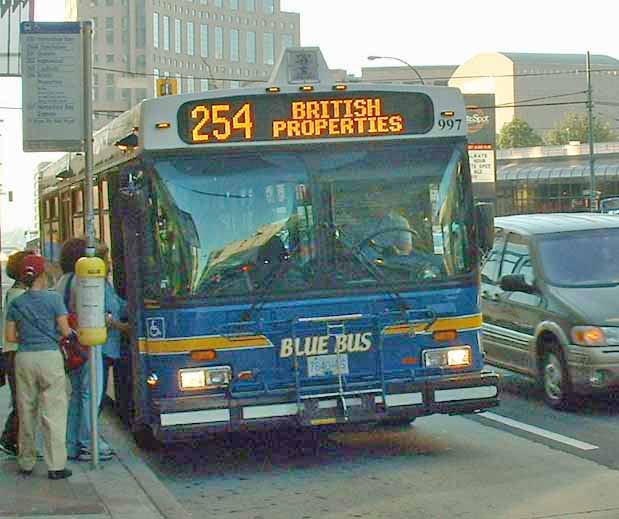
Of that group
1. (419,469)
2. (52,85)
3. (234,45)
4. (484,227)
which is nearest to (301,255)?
(484,227)

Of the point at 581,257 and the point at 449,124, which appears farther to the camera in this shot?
the point at 581,257

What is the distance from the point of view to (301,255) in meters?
9.00

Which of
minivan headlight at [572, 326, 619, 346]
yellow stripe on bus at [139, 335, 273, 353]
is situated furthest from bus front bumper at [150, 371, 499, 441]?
minivan headlight at [572, 326, 619, 346]

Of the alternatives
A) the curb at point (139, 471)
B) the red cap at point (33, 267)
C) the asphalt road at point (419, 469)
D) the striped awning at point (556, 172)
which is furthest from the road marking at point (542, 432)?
the striped awning at point (556, 172)

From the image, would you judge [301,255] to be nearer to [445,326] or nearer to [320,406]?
[320,406]

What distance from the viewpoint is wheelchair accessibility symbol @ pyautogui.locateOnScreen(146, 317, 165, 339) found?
8.89m

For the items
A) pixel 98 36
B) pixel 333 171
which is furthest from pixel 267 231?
pixel 98 36

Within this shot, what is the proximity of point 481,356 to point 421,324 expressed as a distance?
2.03 ft

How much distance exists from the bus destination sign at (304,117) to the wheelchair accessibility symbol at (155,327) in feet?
4.46

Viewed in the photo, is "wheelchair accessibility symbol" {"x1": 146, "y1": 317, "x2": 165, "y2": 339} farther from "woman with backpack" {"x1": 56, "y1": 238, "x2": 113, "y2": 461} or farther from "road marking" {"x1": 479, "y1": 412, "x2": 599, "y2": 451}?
"road marking" {"x1": 479, "y1": 412, "x2": 599, "y2": 451}

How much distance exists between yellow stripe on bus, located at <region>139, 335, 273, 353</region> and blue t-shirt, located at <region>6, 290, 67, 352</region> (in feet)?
2.60

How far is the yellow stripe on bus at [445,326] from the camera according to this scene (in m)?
9.13

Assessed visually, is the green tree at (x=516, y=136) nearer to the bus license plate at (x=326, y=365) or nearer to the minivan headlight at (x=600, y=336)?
the minivan headlight at (x=600, y=336)

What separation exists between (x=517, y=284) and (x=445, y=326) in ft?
10.3
